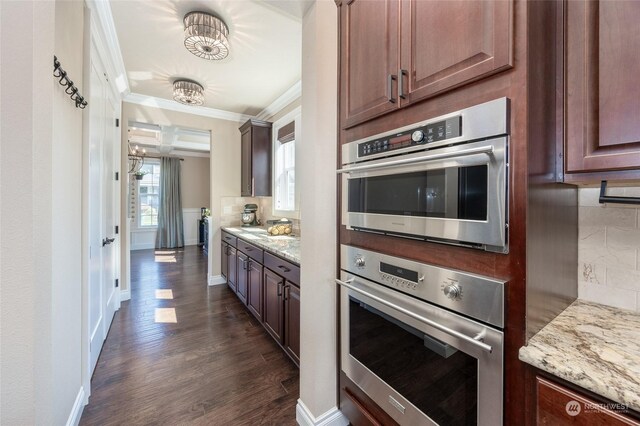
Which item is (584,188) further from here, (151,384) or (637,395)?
(151,384)

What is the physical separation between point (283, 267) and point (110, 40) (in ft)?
7.85

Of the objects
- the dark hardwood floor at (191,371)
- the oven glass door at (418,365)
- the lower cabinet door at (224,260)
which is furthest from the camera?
the lower cabinet door at (224,260)

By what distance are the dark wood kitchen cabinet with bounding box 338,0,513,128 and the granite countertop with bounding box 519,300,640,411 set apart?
2.65 ft

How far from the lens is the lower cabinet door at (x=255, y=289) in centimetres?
260

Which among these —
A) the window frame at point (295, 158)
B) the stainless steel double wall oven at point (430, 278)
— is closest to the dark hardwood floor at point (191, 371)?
the stainless steel double wall oven at point (430, 278)

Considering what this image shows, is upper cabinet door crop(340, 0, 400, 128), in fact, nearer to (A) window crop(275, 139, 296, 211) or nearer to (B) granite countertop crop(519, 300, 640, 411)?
(B) granite countertop crop(519, 300, 640, 411)

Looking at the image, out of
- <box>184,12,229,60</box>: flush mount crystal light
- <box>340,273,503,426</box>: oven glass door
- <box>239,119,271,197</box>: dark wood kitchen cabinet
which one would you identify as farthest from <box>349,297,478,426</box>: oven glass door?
<box>239,119,271,197</box>: dark wood kitchen cabinet

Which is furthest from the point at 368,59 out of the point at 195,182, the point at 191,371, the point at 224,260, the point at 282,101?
the point at 195,182

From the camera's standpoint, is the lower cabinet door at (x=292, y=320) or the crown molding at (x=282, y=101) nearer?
the lower cabinet door at (x=292, y=320)

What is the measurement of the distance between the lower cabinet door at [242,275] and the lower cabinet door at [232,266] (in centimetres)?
15

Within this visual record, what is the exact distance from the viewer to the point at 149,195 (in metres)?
7.30

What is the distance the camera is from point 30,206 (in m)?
0.79

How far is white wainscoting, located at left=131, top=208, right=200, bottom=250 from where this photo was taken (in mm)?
7066

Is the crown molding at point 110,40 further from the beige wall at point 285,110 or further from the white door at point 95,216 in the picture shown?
the beige wall at point 285,110
